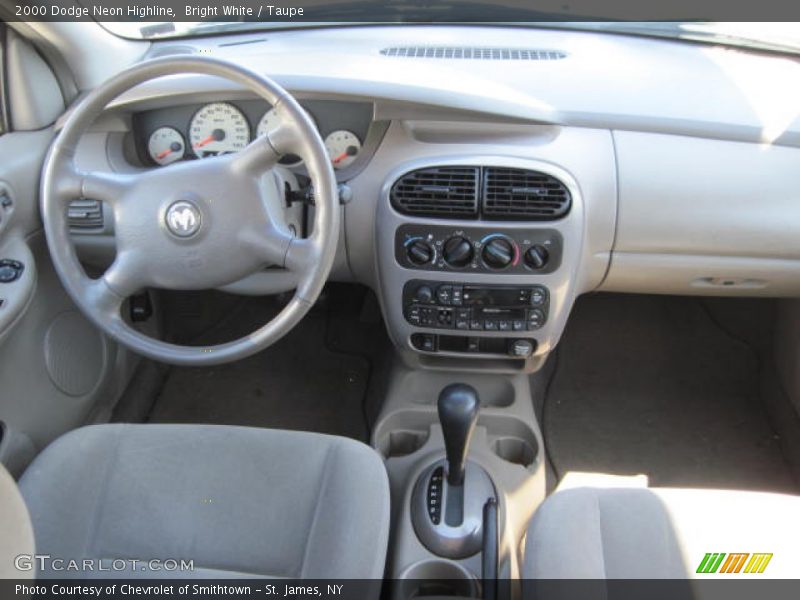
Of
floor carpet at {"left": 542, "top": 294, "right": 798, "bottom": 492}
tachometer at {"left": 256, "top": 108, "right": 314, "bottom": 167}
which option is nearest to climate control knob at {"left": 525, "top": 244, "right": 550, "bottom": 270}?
tachometer at {"left": 256, "top": 108, "right": 314, "bottom": 167}

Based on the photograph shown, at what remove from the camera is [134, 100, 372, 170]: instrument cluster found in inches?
65.1

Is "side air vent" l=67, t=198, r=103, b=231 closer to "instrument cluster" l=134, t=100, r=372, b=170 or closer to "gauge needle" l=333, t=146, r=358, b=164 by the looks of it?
"instrument cluster" l=134, t=100, r=372, b=170

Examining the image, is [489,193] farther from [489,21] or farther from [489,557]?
[489,557]

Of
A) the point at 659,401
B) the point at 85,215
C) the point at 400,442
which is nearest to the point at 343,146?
the point at 85,215

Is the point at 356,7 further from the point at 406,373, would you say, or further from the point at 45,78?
the point at 406,373

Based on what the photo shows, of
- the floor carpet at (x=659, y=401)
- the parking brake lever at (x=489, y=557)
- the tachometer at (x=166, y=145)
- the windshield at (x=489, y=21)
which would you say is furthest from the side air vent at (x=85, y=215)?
the floor carpet at (x=659, y=401)

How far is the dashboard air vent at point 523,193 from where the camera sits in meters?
1.57

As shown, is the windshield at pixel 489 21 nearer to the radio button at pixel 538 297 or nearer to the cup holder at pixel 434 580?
the radio button at pixel 538 297

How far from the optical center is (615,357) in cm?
247

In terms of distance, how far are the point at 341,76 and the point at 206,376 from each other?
4.22 ft

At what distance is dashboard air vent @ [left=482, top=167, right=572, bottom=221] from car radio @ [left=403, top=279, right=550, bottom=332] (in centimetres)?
19

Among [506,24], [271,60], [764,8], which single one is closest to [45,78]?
[271,60]

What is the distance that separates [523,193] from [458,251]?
0.19 m

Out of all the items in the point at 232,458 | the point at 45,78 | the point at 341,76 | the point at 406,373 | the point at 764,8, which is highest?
the point at 764,8
